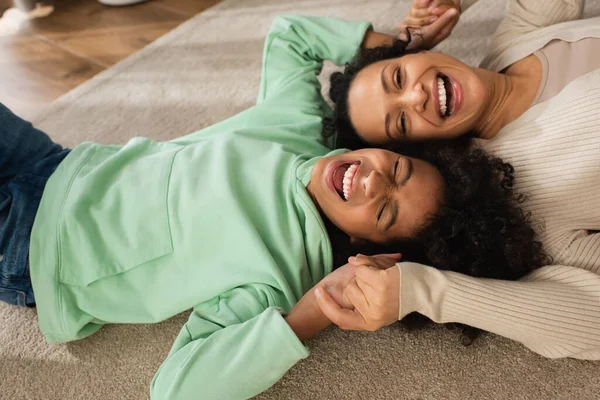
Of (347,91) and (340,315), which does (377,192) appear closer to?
(340,315)

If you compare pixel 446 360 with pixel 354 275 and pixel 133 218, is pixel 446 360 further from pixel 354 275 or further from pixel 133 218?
pixel 133 218

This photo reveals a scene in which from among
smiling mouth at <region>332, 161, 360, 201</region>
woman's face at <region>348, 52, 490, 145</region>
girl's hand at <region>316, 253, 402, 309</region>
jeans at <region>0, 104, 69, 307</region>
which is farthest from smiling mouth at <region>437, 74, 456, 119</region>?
jeans at <region>0, 104, 69, 307</region>

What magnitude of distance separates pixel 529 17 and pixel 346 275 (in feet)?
2.63

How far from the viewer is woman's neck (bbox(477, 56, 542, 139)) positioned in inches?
42.6

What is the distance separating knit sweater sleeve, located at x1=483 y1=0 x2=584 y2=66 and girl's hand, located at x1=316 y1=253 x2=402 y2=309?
2.17 feet

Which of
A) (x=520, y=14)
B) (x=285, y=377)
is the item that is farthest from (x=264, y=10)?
(x=285, y=377)

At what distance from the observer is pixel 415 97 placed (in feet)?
3.25

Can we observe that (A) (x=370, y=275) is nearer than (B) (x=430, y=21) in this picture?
Yes

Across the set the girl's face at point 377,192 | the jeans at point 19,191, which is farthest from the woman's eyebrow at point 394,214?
the jeans at point 19,191

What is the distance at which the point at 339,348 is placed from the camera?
973mm

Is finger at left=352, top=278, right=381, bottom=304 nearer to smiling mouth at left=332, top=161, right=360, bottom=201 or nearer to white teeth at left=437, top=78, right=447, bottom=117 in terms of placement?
smiling mouth at left=332, top=161, right=360, bottom=201

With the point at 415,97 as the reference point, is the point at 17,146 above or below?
below

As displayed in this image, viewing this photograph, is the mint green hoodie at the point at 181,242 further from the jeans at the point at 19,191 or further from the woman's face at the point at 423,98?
the woman's face at the point at 423,98

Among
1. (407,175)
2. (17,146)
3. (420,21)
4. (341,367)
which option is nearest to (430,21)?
(420,21)
